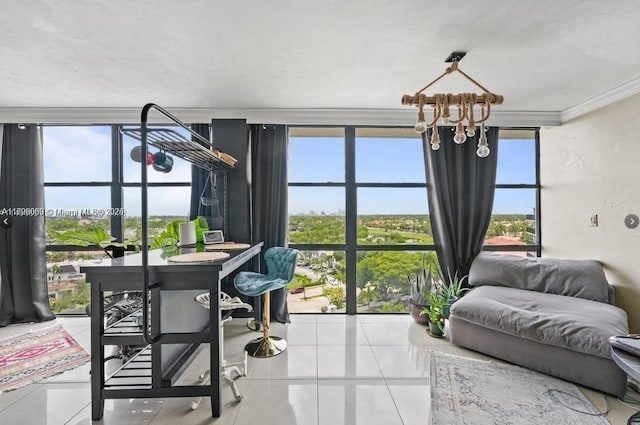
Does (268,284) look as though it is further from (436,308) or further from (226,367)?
(436,308)

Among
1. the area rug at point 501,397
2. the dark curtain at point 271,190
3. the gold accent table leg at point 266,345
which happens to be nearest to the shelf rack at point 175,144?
the dark curtain at point 271,190

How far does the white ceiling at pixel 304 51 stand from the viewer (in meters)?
1.57

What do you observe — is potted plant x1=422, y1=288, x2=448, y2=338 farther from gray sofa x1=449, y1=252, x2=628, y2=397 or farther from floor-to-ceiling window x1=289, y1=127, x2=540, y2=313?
floor-to-ceiling window x1=289, y1=127, x2=540, y2=313

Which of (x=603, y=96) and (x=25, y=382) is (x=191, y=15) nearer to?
(x=25, y=382)

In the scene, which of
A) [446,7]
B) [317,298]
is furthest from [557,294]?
[446,7]

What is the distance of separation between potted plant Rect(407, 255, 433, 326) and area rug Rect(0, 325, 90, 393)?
334 cm

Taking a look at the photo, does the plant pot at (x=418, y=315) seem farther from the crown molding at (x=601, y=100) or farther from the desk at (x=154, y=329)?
the crown molding at (x=601, y=100)

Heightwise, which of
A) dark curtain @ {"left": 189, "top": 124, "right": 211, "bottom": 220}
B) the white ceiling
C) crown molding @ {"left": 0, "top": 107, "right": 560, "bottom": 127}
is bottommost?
dark curtain @ {"left": 189, "top": 124, "right": 211, "bottom": 220}

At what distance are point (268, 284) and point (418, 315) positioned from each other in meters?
1.88

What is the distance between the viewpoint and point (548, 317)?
7.19ft

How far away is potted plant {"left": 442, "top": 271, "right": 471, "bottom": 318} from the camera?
295 cm

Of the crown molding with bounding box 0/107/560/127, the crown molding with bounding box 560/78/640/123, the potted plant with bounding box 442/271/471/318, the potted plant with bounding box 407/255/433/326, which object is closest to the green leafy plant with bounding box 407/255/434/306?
the potted plant with bounding box 407/255/433/326

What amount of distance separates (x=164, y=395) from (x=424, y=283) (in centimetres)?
273

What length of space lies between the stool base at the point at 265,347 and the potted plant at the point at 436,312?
1577 mm
